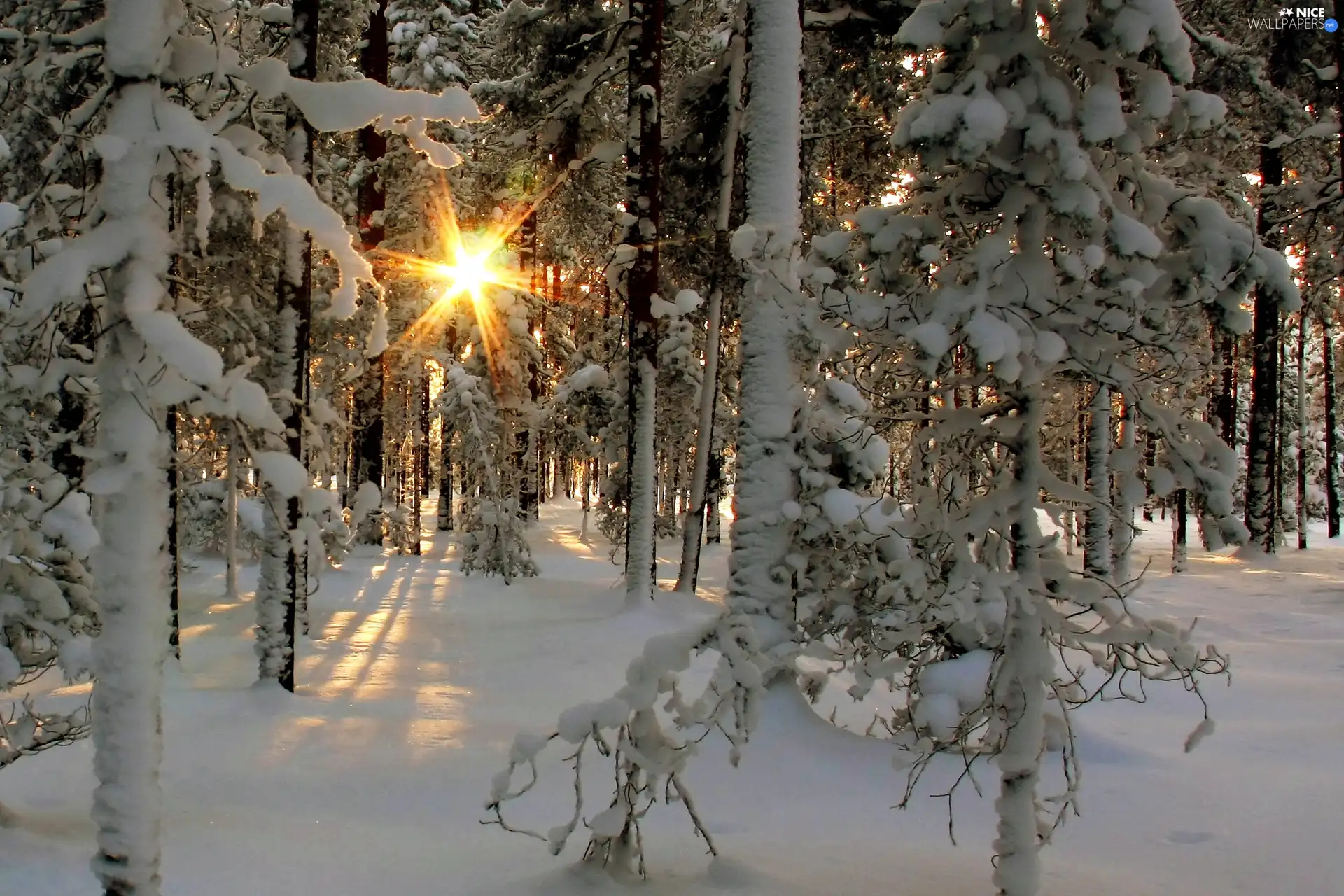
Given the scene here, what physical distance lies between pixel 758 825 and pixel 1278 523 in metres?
27.4

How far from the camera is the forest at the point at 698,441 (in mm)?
3574

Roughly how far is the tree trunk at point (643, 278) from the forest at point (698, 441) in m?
0.06

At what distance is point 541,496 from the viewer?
5400 cm

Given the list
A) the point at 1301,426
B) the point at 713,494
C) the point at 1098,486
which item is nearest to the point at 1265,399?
the point at 1098,486

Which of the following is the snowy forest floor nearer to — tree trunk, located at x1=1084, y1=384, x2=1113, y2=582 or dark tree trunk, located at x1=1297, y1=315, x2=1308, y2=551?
tree trunk, located at x1=1084, y1=384, x2=1113, y2=582

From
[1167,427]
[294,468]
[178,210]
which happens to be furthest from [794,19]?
[294,468]

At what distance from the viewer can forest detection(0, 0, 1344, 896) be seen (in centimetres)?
357

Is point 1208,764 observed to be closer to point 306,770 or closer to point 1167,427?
point 1167,427

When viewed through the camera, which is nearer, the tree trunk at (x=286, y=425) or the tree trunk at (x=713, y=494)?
the tree trunk at (x=286, y=425)

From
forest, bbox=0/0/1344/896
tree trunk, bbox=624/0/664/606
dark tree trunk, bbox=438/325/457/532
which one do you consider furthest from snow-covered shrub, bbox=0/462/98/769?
dark tree trunk, bbox=438/325/457/532

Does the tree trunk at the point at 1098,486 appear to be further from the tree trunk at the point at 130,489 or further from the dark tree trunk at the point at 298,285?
the tree trunk at the point at 130,489

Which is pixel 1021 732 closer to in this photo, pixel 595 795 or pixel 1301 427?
pixel 595 795

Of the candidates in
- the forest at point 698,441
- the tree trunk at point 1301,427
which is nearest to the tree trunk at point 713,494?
the forest at point 698,441

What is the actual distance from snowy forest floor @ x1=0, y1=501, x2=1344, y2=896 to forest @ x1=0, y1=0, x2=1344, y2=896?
0.06 m
